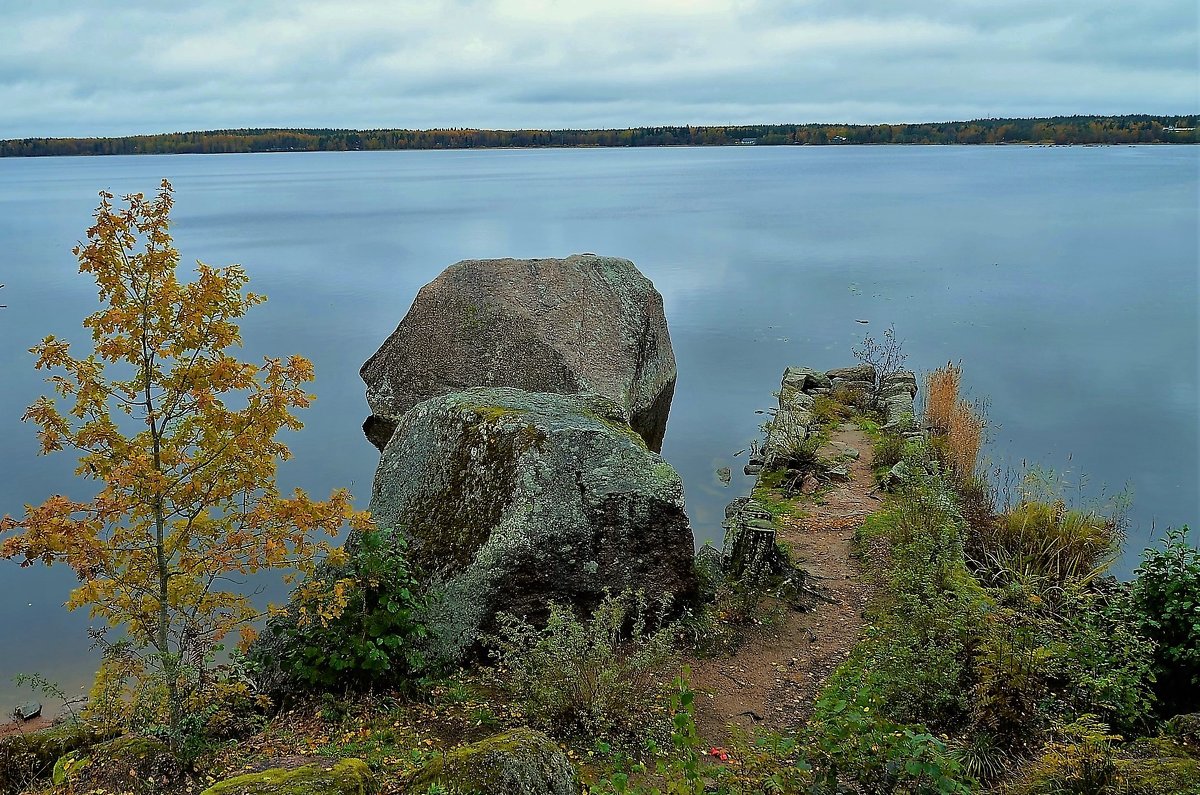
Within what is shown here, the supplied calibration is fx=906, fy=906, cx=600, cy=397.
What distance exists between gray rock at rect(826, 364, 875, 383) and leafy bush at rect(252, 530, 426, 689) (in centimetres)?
1306

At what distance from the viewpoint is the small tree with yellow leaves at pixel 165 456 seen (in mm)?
4836

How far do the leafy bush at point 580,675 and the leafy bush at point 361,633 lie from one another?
0.65m

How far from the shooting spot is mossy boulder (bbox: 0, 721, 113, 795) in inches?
203

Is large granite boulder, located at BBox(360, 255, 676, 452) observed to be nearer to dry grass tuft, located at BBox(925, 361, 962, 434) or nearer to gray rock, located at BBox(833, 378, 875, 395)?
dry grass tuft, located at BBox(925, 361, 962, 434)

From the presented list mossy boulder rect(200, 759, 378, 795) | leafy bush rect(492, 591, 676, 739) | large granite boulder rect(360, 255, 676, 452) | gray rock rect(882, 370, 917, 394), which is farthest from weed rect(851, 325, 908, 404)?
mossy boulder rect(200, 759, 378, 795)

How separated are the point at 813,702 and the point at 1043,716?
5.74ft

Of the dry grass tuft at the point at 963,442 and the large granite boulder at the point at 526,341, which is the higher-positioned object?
the large granite boulder at the point at 526,341

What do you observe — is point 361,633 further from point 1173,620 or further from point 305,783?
point 1173,620

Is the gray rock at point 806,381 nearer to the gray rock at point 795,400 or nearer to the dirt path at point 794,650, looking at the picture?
the gray rock at point 795,400

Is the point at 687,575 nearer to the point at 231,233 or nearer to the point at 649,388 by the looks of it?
the point at 649,388

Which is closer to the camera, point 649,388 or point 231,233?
point 649,388

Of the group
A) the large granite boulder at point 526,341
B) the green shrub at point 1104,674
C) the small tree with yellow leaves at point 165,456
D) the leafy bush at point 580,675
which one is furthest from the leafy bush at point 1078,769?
the large granite boulder at point 526,341

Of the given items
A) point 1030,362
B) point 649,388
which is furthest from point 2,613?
point 1030,362

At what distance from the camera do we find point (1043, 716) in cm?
507
